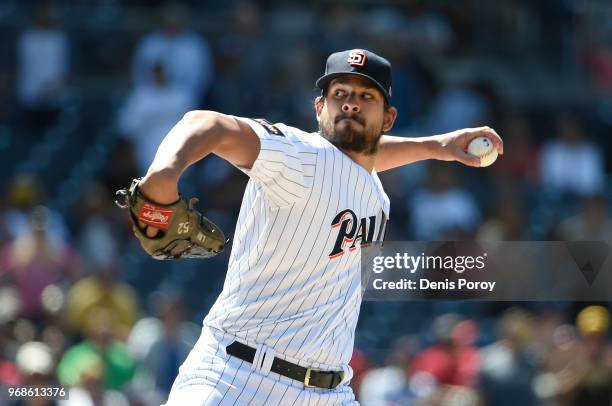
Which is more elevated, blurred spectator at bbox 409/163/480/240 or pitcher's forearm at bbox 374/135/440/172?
blurred spectator at bbox 409/163/480/240

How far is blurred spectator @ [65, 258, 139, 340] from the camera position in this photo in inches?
348

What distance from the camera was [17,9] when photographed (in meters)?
13.5

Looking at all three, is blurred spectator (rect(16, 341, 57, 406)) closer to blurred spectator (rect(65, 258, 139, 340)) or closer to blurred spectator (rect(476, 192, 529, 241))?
blurred spectator (rect(65, 258, 139, 340))

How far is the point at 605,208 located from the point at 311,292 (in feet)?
23.3

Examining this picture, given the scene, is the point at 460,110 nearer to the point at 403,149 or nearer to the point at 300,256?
the point at 403,149

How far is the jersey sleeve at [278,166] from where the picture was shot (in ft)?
12.4

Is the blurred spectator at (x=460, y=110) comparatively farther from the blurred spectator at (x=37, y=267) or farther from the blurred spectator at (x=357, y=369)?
the blurred spectator at (x=37, y=267)

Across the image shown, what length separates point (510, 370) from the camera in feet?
28.1

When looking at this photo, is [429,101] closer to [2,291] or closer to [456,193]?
[456,193]

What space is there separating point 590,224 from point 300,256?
7014 mm

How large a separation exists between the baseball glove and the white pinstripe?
1.07ft

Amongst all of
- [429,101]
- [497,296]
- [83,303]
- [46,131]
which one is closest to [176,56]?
[46,131]

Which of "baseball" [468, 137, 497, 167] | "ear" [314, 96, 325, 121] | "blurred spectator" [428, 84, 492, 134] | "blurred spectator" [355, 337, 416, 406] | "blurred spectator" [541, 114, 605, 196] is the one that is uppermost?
"blurred spectator" [428, 84, 492, 134]

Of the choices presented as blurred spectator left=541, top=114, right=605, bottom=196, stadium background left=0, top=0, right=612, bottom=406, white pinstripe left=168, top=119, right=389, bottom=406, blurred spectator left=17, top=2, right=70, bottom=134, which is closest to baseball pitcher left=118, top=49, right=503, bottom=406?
white pinstripe left=168, top=119, right=389, bottom=406
